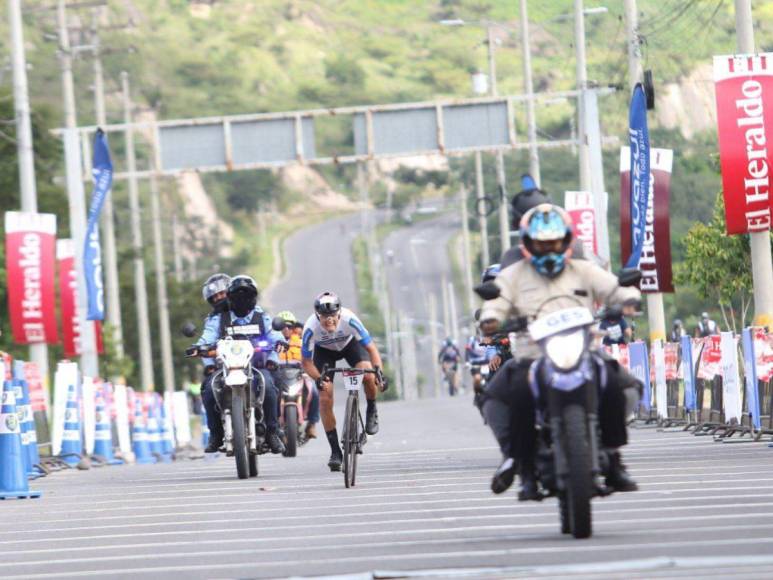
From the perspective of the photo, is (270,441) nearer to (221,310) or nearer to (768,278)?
(221,310)

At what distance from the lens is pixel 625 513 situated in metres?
15.0

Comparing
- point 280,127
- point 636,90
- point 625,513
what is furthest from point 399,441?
point 625,513

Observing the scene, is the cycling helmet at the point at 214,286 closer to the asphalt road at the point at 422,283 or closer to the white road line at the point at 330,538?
the white road line at the point at 330,538

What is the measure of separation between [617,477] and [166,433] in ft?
100

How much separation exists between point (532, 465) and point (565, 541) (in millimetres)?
696


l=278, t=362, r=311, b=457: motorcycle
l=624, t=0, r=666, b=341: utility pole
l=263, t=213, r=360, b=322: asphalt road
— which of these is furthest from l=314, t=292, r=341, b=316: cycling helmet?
l=263, t=213, r=360, b=322: asphalt road

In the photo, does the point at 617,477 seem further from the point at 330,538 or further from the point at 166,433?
the point at 166,433

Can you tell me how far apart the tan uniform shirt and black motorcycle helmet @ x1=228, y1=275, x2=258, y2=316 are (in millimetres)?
9197

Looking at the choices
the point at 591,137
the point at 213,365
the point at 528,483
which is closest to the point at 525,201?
the point at 528,483

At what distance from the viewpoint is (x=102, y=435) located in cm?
3584

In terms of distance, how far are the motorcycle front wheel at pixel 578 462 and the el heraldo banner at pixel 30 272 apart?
26.4 m

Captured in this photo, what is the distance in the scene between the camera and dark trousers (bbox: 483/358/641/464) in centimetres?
1334

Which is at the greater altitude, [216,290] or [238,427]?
[216,290]

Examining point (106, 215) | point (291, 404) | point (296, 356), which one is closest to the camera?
point (291, 404)
